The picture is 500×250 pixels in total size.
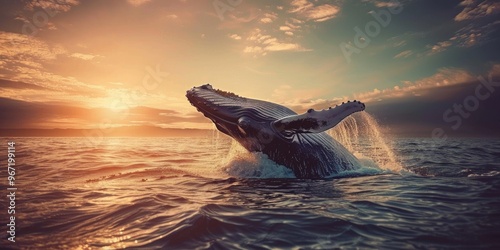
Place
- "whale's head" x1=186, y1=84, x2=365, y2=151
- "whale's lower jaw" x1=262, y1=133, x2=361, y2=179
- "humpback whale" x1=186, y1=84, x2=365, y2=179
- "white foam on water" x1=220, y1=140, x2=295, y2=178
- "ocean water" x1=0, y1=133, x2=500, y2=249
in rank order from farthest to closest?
"white foam on water" x1=220, y1=140, x2=295, y2=178, "whale's lower jaw" x1=262, y1=133, x2=361, y2=179, "humpback whale" x1=186, y1=84, x2=365, y2=179, "whale's head" x1=186, y1=84, x2=365, y2=151, "ocean water" x1=0, y1=133, x2=500, y2=249

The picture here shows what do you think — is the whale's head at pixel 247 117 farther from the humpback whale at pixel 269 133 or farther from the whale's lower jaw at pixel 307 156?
the whale's lower jaw at pixel 307 156

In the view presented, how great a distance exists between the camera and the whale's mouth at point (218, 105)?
6980 mm

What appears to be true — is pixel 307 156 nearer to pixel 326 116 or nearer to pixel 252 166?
pixel 252 166

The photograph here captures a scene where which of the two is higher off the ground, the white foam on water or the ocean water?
the white foam on water

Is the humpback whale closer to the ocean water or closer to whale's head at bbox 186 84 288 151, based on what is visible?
whale's head at bbox 186 84 288 151

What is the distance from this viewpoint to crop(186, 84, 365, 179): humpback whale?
662 centimetres

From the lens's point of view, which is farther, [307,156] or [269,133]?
[307,156]

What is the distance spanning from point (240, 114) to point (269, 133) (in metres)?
0.80

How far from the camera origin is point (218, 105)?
7.11 m

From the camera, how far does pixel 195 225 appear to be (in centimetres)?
389

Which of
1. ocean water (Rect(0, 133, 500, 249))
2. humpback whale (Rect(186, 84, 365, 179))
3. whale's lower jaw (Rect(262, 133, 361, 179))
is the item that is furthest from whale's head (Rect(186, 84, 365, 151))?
ocean water (Rect(0, 133, 500, 249))

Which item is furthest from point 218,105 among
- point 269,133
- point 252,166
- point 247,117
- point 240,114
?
point 252,166

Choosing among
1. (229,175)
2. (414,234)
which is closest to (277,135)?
(229,175)

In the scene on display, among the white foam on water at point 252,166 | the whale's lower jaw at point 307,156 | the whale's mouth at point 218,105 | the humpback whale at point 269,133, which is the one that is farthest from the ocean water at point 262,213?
the whale's mouth at point 218,105
